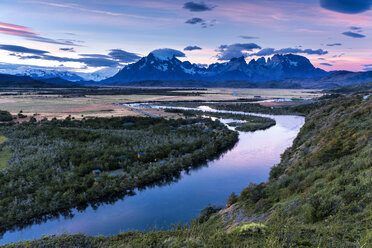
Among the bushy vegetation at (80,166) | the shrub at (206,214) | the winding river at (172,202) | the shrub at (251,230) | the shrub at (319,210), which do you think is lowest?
the winding river at (172,202)

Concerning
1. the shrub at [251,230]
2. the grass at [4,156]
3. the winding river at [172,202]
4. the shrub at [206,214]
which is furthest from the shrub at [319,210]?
the grass at [4,156]

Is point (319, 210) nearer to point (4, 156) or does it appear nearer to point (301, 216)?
point (301, 216)

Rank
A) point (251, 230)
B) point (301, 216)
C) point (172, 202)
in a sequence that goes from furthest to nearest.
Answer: point (172, 202), point (301, 216), point (251, 230)

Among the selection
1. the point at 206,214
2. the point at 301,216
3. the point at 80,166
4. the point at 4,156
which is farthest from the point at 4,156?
the point at 301,216

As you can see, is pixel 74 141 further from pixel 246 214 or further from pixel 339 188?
pixel 339 188

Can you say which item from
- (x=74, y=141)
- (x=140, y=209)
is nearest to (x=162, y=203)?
(x=140, y=209)

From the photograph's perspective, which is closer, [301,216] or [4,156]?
[301,216]

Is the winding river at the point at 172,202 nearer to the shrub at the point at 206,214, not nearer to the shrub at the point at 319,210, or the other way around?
the shrub at the point at 206,214
